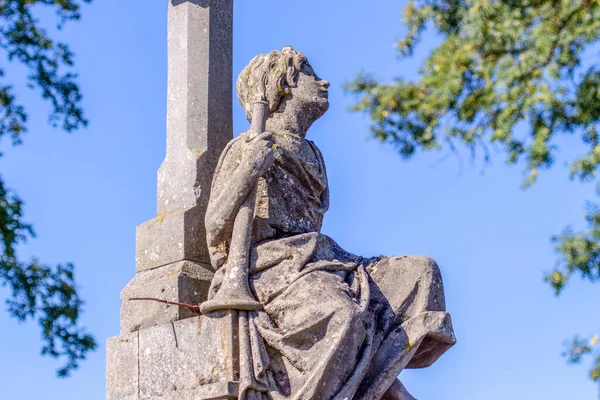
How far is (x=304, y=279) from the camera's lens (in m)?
8.62

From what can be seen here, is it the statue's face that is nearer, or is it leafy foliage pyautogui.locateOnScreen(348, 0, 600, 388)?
leafy foliage pyautogui.locateOnScreen(348, 0, 600, 388)

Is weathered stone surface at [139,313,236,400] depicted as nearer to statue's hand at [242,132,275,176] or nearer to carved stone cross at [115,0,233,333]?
carved stone cross at [115,0,233,333]

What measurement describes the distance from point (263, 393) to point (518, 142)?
9.90 ft

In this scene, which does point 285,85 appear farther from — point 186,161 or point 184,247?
point 184,247

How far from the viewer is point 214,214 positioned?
29.3ft

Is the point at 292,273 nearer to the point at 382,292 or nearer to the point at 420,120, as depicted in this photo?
A: the point at 382,292

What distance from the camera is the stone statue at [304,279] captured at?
838 cm

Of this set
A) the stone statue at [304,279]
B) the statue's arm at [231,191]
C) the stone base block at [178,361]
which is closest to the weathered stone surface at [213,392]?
the stone base block at [178,361]

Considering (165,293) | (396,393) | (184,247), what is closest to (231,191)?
(184,247)

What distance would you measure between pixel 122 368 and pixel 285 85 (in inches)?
95.6

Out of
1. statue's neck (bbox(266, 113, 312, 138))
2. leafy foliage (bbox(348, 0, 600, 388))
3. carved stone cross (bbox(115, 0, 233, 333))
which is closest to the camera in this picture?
leafy foliage (bbox(348, 0, 600, 388))

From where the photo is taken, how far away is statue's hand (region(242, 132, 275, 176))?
29.1ft

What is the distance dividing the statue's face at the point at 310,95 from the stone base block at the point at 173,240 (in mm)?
1109

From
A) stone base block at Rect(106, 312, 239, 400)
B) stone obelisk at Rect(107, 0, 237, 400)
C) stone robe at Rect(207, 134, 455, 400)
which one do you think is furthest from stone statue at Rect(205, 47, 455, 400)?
stone obelisk at Rect(107, 0, 237, 400)
